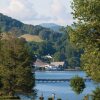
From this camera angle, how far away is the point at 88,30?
37.0 m

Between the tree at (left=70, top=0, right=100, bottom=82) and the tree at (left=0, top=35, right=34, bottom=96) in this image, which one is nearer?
the tree at (left=70, top=0, right=100, bottom=82)

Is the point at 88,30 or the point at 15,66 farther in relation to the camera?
the point at 15,66

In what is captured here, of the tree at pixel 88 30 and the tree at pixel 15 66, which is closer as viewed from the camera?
the tree at pixel 88 30

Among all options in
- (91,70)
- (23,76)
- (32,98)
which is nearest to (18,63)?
(23,76)

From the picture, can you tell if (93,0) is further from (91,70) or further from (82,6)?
(91,70)

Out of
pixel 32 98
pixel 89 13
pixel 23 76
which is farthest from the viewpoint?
pixel 32 98

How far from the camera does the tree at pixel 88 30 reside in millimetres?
35938

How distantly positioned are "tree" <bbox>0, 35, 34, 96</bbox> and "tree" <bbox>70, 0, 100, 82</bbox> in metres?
29.9

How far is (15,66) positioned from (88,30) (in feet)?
109

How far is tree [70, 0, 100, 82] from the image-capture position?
35.9 metres

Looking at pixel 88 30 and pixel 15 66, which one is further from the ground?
pixel 88 30

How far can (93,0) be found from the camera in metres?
36.5

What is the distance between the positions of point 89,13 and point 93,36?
183 cm

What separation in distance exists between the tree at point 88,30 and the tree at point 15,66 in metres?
29.9
